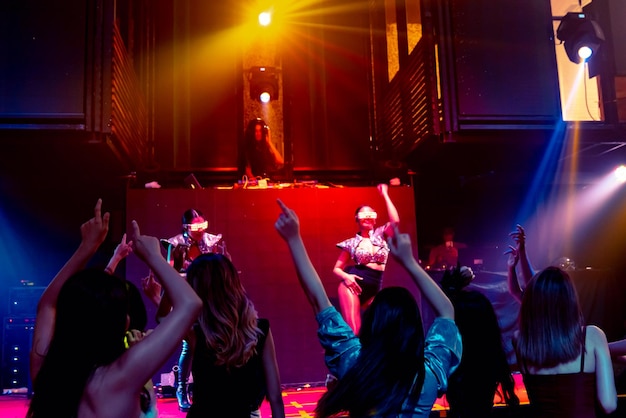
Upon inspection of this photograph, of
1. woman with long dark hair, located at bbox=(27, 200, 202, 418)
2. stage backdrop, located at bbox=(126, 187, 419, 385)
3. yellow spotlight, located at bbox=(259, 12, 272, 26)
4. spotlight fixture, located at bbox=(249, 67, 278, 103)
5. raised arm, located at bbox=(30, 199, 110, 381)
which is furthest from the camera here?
yellow spotlight, located at bbox=(259, 12, 272, 26)

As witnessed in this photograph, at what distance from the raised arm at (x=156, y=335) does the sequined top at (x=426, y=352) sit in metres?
0.45

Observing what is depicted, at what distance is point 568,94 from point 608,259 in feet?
12.0

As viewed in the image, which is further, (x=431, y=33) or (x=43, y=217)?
(x=43, y=217)

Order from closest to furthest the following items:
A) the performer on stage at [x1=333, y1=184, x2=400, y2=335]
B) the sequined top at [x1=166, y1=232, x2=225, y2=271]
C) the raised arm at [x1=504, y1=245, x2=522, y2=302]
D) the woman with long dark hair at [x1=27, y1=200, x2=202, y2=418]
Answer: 1. the woman with long dark hair at [x1=27, y1=200, x2=202, y2=418]
2. the raised arm at [x1=504, y1=245, x2=522, y2=302]
3. the sequined top at [x1=166, y1=232, x2=225, y2=271]
4. the performer on stage at [x1=333, y1=184, x2=400, y2=335]

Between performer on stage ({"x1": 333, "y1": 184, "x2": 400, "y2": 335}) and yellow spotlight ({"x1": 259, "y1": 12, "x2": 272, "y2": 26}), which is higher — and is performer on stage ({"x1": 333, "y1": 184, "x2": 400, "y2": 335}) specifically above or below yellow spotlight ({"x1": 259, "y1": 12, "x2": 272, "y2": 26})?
below

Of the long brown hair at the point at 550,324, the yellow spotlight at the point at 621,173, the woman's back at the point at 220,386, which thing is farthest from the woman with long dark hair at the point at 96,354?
the yellow spotlight at the point at 621,173

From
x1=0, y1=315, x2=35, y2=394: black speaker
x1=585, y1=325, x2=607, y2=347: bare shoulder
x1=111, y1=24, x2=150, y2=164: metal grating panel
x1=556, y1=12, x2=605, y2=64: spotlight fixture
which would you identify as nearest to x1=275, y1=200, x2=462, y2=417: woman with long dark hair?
x1=585, y1=325, x2=607, y2=347: bare shoulder

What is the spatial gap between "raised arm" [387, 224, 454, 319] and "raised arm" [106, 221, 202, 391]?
693mm

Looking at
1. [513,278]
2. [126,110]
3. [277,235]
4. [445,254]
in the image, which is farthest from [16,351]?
[513,278]

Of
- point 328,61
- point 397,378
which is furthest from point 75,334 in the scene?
point 328,61

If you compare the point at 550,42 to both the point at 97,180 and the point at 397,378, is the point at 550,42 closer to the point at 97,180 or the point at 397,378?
the point at 97,180

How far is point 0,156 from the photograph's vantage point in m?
6.39

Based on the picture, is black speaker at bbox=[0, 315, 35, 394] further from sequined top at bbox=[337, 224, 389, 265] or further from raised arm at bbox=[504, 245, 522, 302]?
raised arm at bbox=[504, 245, 522, 302]

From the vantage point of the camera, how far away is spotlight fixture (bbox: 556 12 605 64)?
24.1ft
